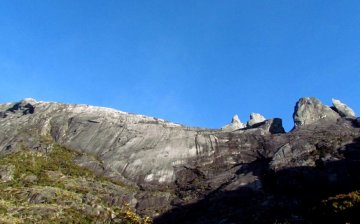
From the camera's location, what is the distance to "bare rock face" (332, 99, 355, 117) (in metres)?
149

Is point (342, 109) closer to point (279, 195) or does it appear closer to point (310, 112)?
point (310, 112)

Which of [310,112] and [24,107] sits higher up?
[24,107]

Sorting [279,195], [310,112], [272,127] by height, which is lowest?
[279,195]

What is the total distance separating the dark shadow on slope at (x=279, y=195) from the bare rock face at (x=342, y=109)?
42853mm

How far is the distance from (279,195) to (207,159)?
1228 inches

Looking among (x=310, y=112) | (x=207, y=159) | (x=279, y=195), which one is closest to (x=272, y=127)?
(x=310, y=112)

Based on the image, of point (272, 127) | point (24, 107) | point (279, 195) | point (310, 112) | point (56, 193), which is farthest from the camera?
point (24, 107)

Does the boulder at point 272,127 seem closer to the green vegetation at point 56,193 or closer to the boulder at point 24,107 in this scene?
the green vegetation at point 56,193

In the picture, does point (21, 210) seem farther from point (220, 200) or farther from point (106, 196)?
point (220, 200)

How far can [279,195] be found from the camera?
9694 centimetres

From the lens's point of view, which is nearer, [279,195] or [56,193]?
[279,195]

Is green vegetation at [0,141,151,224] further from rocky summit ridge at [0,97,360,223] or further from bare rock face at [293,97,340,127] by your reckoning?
bare rock face at [293,97,340,127]

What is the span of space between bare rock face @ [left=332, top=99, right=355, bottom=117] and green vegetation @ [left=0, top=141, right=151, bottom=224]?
245 feet

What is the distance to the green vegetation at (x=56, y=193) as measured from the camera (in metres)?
93.8
